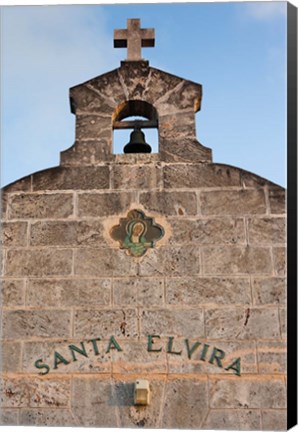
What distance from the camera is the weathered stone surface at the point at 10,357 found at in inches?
259

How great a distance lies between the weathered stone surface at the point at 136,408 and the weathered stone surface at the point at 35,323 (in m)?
0.64

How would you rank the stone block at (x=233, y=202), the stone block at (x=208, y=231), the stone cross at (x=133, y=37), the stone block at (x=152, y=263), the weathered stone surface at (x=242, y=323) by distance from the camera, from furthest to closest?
1. the stone cross at (x=133, y=37)
2. the stone block at (x=233, y=202)
3. the stone block at (x=208, y=231)
4. the stone block at (x=152, y=263)
5. the weathered stone surface at (x=242, y=323)

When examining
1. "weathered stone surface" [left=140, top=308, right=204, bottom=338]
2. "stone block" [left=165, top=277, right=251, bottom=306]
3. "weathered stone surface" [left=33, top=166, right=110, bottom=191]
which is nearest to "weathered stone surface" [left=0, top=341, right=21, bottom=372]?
"weathered stone surface" [left=140, top=308, right=204, bottom=338]

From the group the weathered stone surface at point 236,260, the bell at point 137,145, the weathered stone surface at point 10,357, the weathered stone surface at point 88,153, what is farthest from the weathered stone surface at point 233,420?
the bell at point 137,145

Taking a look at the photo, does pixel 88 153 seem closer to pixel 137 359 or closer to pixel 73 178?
pixel 73 178

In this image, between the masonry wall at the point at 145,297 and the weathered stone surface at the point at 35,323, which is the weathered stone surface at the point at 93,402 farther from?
the weathered stone surface at the point at 35,323

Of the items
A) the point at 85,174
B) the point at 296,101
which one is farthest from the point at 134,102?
the point at 296,101

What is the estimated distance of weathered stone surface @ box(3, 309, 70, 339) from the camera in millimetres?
6703

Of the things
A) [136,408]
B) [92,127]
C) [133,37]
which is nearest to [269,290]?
[136,408]

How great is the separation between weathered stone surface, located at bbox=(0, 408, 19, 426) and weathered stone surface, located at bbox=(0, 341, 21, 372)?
12.8 inches

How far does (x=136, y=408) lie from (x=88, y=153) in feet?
7.64

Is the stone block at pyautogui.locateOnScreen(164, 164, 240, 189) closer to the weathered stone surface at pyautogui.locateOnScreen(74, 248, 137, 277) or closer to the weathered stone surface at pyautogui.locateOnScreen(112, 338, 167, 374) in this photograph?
the weathered stone surface at pyautogui.locateOnScreen(74, 248, 137, 277)

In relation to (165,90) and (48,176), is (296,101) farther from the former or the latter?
(48,176)

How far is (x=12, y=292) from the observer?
688 centimetres
